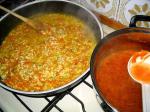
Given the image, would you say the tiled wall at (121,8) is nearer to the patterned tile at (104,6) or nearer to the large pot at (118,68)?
the patterned tile at (104,6)

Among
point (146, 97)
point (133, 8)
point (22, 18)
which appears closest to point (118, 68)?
point (146, 97)

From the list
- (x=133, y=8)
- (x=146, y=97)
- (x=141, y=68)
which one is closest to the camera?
(x=146, y=97)

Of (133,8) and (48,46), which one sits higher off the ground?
(133,8)

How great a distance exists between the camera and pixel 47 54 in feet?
3.85

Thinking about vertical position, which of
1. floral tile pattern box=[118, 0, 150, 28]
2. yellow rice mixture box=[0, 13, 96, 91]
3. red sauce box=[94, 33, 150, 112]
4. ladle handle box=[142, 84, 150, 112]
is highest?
floral tile pattern box=[118, 0, 150, 28]

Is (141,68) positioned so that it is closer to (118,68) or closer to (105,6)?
(118,68)

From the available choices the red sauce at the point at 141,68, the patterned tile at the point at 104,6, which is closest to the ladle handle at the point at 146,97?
the red sauce at the point at 141,68

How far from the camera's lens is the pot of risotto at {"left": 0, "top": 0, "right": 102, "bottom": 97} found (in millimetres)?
1103

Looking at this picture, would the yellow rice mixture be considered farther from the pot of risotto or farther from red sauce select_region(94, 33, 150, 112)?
red sauce select_region(94, 33, 150, 112)

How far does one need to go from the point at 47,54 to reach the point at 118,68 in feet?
1.16

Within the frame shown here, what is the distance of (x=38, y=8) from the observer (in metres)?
1.30

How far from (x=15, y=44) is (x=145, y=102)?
0.68m

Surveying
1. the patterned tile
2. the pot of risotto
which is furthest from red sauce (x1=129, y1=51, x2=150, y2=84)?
the patterned tile

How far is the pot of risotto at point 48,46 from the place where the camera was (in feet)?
3.62
